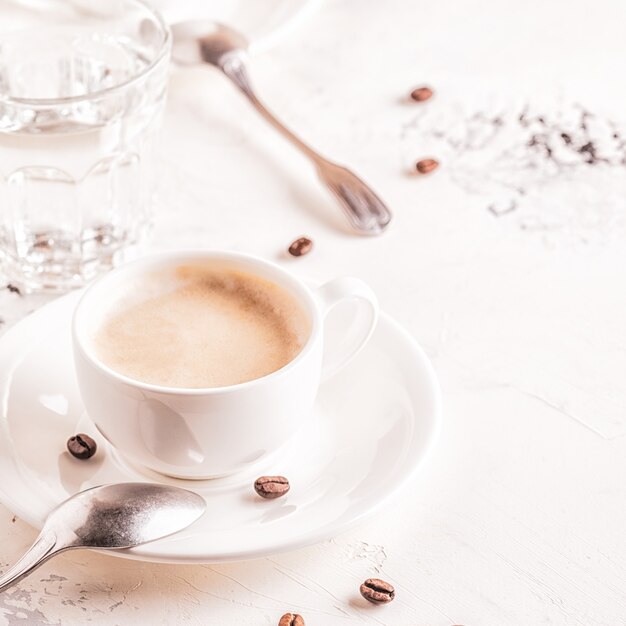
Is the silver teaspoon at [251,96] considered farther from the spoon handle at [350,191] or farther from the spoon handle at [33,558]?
the spoon handle at [33,558]

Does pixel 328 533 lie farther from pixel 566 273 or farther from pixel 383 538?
pixel 566 273

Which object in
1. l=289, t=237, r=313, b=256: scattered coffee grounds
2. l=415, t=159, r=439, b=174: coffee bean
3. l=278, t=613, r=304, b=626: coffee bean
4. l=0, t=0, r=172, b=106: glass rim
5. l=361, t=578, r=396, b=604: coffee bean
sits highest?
l=0, t=0, r=172, b=106: glass rim

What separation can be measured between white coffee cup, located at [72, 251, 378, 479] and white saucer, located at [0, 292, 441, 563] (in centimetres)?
4

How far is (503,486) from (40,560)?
0.45 metres

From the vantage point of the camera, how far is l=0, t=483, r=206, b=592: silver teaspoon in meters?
0.85

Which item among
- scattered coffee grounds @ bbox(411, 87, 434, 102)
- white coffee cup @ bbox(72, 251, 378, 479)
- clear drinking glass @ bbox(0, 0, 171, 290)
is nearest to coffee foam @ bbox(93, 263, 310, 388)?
white coffee cup @ bbox(72, 251, 378, 479)

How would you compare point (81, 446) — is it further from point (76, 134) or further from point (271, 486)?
point (76, 134)

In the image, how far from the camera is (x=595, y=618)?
884 mm

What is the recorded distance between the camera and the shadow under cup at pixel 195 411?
89 centimetres

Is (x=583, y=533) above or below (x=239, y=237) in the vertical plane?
above

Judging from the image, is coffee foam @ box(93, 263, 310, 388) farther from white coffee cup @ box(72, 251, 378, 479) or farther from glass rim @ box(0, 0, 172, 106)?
glass rim @ box(0, 0, 172, 106)

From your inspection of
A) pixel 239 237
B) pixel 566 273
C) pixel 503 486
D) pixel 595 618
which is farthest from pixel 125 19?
pixel 595 618

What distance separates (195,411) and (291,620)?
0.19m

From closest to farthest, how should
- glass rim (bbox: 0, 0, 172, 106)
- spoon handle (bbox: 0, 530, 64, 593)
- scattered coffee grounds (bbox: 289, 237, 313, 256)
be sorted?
spoon handle (bbox: 0, 530, 64, 593)
glass rim (bbox: 0, 0, 172, 106)
scattered coffee grounds (bbox: 289, 237, 313, 256)
